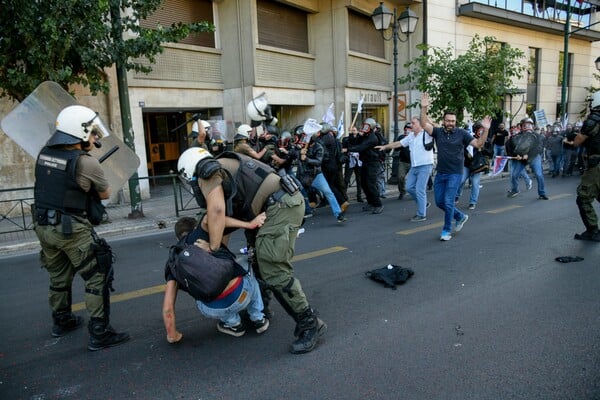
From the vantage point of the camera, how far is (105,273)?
3.46 m

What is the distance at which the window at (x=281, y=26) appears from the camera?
46.2 feet

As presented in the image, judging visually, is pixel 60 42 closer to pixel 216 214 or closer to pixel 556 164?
pixel 216 214

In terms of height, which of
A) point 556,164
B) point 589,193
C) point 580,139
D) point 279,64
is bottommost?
point 556,164

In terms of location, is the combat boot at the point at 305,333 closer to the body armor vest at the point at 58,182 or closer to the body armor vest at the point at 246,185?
the body armor vest at the point at 246,185

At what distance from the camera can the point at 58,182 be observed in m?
3.29

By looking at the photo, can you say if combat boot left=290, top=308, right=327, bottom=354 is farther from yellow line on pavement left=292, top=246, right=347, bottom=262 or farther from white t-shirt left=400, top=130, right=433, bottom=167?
white t-shirt left=400, top=130, right=433, bottom=167

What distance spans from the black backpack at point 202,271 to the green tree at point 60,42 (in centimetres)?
548

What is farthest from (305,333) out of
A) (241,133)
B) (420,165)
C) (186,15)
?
(186,15)

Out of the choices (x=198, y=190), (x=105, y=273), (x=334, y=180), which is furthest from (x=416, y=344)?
(x=334, y=180)

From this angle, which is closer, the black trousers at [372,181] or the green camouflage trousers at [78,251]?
the green camouflage trousers at [78,251]

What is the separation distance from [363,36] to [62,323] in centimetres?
1599

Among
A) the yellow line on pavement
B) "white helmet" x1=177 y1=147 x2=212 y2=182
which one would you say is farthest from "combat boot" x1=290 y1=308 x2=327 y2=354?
the yellow line on pavement

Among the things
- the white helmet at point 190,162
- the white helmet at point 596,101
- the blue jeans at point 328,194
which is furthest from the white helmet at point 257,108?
the white helmet at point 596,101

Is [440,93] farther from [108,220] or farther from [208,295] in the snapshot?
[208,295]
